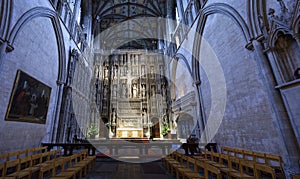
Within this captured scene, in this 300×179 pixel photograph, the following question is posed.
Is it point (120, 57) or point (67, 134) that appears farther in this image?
point (120, 57)

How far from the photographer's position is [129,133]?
613 inches

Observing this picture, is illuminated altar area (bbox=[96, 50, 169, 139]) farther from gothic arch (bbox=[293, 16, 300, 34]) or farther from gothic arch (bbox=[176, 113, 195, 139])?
gothic arch (bbox=[293, 16, 300, 34])

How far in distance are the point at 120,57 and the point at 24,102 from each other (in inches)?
596

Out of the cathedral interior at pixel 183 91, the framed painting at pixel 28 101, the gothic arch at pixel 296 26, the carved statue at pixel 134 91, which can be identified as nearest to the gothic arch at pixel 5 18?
the cathedral interior at pixel 183 91

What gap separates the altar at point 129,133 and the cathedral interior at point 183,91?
0.10m

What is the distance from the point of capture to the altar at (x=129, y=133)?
15453 mm

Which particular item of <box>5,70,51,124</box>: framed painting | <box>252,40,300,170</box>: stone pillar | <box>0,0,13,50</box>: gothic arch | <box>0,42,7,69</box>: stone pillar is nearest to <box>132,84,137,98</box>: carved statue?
<box>5,70,51,124</box>: framed painting

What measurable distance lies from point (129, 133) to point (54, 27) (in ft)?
37.3

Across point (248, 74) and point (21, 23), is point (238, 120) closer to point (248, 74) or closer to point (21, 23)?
point (248, 74)

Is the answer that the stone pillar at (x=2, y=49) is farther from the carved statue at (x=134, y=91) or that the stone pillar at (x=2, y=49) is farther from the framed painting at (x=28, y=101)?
the carved statue at (x=134, y=91)

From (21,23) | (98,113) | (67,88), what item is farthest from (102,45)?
(21,23)

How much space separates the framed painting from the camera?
617 centimetres

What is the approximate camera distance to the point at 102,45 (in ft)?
74.5

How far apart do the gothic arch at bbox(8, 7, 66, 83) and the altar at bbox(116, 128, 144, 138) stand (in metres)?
7.92
